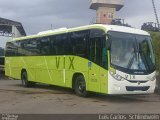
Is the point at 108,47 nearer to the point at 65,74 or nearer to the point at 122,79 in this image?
the point at 122,79

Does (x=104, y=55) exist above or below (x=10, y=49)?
below

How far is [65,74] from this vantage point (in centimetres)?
2152

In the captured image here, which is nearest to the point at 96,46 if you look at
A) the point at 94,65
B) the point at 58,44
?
the point at 94,65

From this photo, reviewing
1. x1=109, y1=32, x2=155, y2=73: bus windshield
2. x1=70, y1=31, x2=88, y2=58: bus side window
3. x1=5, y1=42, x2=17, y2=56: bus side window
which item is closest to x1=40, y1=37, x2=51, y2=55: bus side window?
x1=70, y1=31, x2=88, y2=58: bus side window

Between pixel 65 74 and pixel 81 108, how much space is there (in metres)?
5.68

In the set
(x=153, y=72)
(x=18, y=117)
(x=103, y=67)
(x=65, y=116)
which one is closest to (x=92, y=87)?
(x=103, y=67)

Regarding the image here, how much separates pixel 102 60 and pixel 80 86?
94.0 inches

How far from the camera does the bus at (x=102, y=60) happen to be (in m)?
17.9

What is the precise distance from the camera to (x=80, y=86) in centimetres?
2019

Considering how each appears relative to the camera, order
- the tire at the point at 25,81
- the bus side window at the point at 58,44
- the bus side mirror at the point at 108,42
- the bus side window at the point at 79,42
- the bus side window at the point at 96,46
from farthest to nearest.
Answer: the tire at the point at 25,81
the bus side window at the point at 58,44
the bus side window at the point at 79,42
the bus side window at the point at 96,46
the bus side mirror at the point at 108,42

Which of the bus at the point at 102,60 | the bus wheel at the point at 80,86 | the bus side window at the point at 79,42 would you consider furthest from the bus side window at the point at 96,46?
the bus wheel at the point at 80,86

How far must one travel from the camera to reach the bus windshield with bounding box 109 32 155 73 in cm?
1800

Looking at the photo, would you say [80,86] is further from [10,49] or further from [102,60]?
[10,49]

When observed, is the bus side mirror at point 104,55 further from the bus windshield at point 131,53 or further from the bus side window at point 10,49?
the bus side window at point 10,49
